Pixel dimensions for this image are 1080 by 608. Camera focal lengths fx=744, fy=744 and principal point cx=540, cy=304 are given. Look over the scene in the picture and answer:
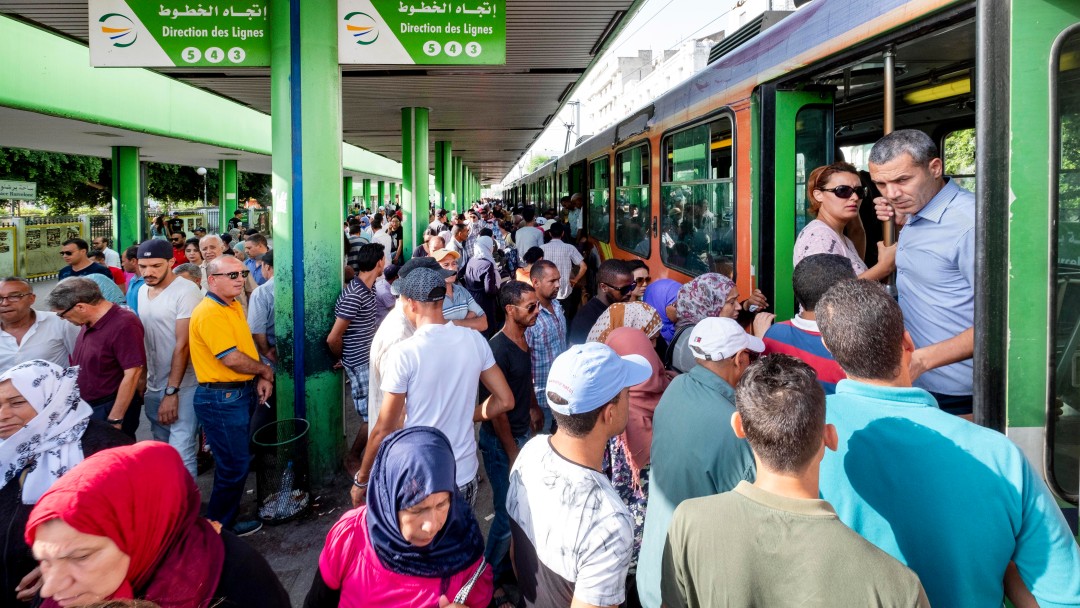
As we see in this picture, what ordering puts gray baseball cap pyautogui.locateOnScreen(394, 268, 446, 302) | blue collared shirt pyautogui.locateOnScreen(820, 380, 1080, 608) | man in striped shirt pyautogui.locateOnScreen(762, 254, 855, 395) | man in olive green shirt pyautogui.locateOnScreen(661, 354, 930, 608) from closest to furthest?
man in olive green shirt pyautogui.locateOnScreen(661, 354, 930, 608)
blue collared shirt pyautogui.locateOnScreen(820, 380, 1080, 608)
man in striped shirt pyautogui.locateOnScreen(762, 254, 855, 395)
gray baseball cap pyautogui.locateOnScreen(394, 268, 446, 302)

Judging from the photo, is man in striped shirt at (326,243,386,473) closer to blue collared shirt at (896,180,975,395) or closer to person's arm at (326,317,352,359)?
person's arm at (326,317,352,359)

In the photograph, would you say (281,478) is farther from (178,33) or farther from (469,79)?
(469,79)

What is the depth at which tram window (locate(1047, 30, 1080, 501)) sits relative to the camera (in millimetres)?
2311

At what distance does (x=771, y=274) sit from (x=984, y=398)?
89.9 inches

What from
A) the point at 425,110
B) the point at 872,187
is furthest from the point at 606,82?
the point at 872,187

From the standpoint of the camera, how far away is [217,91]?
10.8 m

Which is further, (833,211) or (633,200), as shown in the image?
(633,200)

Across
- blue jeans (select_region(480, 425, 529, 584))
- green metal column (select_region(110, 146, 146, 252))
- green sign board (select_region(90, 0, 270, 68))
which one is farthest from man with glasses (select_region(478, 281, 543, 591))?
green metal column (select_region(110, 146, 146, 252))

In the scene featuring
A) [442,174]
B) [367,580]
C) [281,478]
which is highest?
[442,174]

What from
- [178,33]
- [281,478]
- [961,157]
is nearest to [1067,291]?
[961,157]

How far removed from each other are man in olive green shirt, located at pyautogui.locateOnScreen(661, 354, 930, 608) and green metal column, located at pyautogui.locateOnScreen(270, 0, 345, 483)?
168 inches

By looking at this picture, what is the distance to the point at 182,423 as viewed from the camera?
496cm

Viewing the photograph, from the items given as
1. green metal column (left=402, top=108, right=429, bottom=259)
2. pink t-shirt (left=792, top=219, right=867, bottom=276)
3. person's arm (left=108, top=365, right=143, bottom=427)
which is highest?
green metal column (left=402, top=108, right=429, bottom=259)

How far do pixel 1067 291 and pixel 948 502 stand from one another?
1103 millimetres
